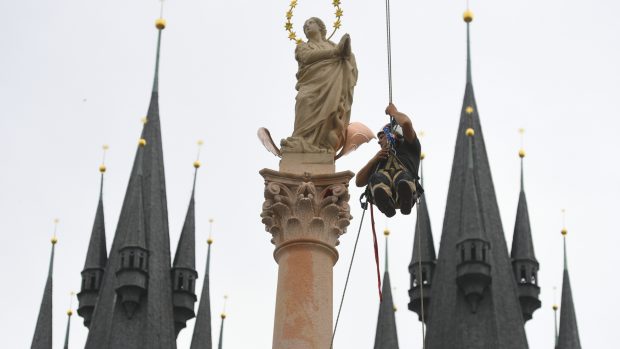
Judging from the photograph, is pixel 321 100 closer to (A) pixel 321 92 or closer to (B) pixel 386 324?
(A) pixel 321 92

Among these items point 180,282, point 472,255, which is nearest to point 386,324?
point 472,255

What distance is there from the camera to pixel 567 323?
5362 cm

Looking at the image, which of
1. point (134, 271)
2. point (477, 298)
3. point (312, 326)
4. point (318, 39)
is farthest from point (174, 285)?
point (312, 326)

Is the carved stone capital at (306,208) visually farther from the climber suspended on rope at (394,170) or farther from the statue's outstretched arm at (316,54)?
the statue's outstretched arm at (316,54)

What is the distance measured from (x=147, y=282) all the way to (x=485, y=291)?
8181 mm

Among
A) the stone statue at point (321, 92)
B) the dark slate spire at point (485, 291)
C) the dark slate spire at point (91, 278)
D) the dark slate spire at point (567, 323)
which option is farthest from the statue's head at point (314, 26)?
the dark slate spire at point (567, 323)

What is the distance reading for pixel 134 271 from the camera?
159ft

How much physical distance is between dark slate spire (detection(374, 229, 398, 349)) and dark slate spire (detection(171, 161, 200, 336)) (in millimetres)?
6634

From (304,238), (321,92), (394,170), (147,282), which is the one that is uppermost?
(147,282)

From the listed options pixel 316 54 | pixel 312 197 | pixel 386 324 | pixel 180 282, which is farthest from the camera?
pixel 386 324

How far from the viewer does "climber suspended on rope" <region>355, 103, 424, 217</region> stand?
33906 millimetres

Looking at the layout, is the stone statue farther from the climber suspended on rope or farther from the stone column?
the climber suspended on rope

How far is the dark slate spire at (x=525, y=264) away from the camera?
164 ft

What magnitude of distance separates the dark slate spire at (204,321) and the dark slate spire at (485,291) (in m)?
7.38
